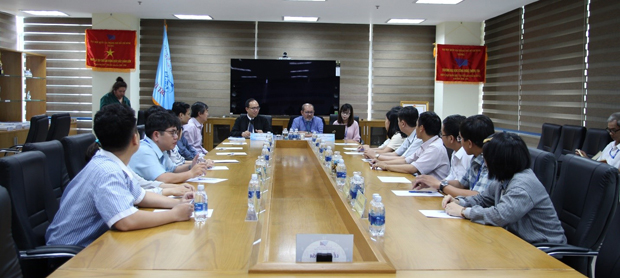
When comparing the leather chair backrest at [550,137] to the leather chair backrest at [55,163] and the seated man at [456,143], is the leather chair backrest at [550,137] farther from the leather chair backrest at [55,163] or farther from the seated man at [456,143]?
the leather chair backrest at [55,163]

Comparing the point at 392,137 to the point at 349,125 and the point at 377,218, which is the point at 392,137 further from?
the point at 377,218

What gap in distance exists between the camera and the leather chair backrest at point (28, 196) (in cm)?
217

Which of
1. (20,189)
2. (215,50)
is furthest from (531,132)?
(20,189)

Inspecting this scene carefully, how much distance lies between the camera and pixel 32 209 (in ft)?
7.76

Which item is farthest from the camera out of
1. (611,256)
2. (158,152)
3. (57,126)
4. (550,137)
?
(57,126)

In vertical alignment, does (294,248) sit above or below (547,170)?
below

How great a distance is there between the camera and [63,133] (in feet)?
21.5

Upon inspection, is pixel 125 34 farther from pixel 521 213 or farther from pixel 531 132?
pixel 521 213

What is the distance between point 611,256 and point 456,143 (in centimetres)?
161

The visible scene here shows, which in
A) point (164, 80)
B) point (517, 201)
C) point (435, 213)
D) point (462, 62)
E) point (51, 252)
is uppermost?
point (462, 62)

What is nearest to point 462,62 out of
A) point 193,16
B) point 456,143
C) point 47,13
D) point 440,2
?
point 440,2

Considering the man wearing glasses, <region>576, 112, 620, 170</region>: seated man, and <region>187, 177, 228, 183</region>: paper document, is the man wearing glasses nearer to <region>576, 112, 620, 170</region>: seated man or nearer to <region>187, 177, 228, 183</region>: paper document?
<region>187, 177, 228, 183</region>: paper document

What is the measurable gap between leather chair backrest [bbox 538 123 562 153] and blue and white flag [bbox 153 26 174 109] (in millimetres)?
5894

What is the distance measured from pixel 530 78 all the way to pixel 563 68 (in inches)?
31.1
